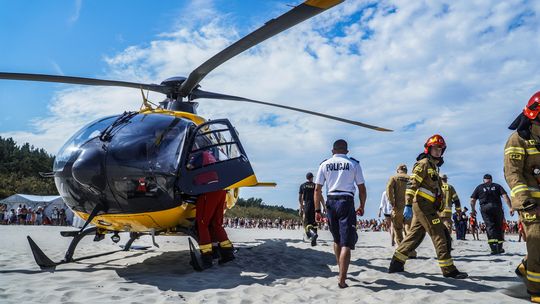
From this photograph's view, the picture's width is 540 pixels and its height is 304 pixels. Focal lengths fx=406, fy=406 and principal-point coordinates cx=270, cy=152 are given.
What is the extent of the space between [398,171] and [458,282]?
159 inches

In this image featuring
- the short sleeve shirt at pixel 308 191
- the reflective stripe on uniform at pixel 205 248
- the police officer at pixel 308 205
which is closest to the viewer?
the reflective stripe on uniform at pixel 205 248

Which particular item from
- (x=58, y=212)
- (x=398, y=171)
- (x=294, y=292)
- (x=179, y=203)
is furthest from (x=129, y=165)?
(x=58, y=212)

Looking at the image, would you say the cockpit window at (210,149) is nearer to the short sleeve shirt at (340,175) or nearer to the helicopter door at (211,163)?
the helicopter door at (211,163)

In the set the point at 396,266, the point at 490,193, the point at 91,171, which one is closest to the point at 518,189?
the point at 396,266

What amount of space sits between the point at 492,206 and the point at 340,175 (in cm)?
600

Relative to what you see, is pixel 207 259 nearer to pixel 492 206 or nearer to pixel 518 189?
pixel 518 189

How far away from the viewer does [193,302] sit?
4.33 m

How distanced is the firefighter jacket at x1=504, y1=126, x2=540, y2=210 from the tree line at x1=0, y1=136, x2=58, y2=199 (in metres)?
52.0

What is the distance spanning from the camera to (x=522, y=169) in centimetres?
458

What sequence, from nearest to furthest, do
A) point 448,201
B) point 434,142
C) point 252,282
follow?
1. point 252,282
2. point 434,142
3. point 448,201

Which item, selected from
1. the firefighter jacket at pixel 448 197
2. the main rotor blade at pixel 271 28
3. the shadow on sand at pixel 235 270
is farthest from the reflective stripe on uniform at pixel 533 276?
the firefighter jacket at pixel 448 197

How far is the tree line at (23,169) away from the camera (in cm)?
5094

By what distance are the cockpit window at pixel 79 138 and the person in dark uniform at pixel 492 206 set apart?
8470mm

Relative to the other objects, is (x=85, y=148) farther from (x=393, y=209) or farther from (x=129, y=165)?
(x=393, y=209)
